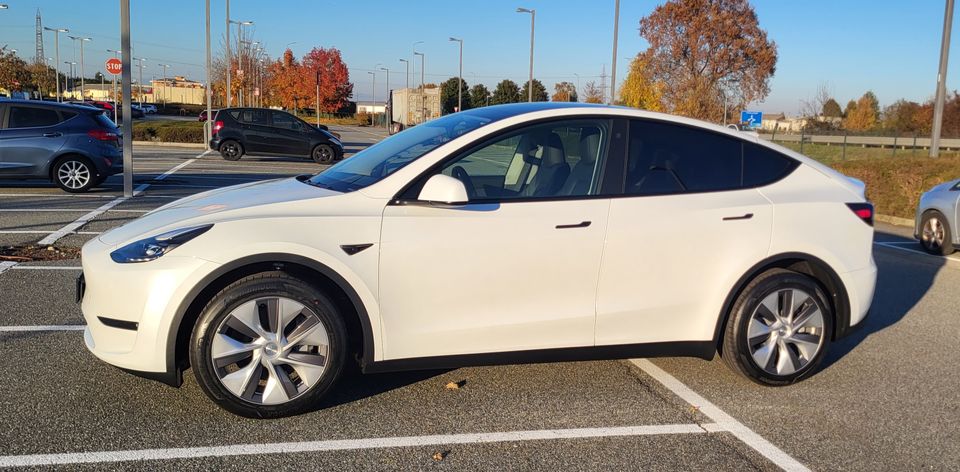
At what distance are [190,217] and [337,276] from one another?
0.81 m

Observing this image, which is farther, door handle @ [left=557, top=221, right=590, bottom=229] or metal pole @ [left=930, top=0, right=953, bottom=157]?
metal pole @ [left=930, top=0, right=953, bottom=157]

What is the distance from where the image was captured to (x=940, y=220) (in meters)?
10.2

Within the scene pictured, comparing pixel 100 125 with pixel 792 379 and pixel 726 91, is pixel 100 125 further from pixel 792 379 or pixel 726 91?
pixel 726 91

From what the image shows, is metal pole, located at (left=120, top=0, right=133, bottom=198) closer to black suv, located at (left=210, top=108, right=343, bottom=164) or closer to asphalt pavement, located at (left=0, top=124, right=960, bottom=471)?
asphalt pavement, located at (left=0, top=124, right=960, bottom=471)

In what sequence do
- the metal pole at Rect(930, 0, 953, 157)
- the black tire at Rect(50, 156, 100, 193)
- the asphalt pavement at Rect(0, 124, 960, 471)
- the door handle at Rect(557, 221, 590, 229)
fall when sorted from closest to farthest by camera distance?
the asphalt pavement at Rect(0, 124, 960, 471), the door handle at Rect(557, 221, 590, 229), the black tire at Rect(50, 156, 100, 193), the metal pole at Rect(930, 0, 953, 157)

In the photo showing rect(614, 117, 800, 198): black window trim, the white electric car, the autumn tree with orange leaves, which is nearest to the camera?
the white electric car

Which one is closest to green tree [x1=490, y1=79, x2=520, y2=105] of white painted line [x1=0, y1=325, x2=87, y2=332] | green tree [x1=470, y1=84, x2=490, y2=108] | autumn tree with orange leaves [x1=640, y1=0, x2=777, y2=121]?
green tree [x1=470, y1=84, x2=490, y2=108]

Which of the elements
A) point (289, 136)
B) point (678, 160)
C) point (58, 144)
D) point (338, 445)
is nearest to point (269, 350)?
point (338, 445)

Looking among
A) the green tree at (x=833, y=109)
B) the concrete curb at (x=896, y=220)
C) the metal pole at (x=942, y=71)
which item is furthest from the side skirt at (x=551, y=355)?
the green tree at (x=833, y=109)

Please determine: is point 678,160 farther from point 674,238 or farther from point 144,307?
point 144,307

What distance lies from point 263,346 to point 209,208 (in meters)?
0.83

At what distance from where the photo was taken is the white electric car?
391 cm

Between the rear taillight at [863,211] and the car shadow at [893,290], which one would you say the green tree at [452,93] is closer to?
the car shadow at [893,290]

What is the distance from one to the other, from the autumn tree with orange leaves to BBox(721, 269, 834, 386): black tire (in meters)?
47.2
